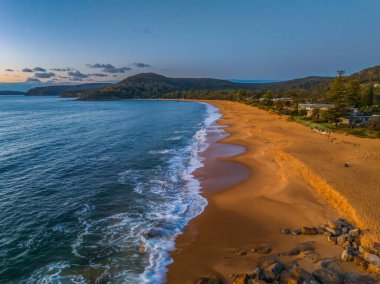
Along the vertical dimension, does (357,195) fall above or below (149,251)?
above

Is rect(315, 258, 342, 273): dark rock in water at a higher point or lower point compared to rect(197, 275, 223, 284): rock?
higher

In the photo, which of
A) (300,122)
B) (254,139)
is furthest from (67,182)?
(300,122)

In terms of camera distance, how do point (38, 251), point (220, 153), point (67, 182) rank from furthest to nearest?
point (220, 153) < point (67, 182) < point (38, 251)

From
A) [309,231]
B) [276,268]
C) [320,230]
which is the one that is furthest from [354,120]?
[276,268]

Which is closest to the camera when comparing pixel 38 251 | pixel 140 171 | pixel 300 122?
pixel 38 251

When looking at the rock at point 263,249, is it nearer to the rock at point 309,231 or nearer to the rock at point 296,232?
the rock at point 296,232

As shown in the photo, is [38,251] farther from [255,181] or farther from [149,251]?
[255,181]

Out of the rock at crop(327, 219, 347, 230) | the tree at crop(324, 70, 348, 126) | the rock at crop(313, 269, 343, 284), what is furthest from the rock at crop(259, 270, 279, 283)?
the tree at crop(324, 70, 348, 126)

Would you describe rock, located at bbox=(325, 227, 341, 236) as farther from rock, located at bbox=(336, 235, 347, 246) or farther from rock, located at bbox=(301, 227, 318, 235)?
rock, located at bbox=(301, 227, 318, 235)
